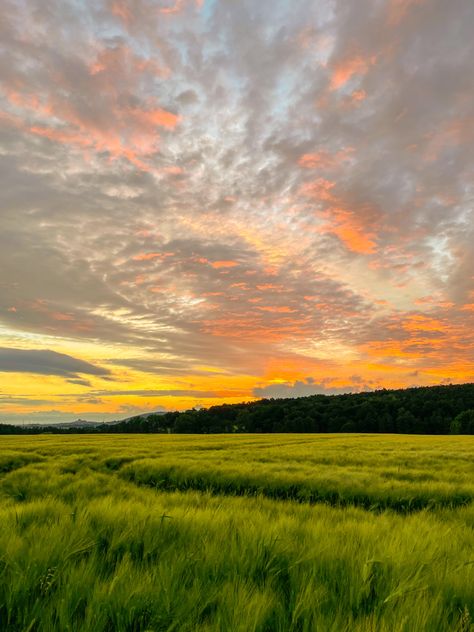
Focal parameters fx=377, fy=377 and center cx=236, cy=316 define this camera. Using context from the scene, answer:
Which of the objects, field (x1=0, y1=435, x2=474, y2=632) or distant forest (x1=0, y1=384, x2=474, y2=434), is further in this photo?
distant forest (x1=0, y1=384, x2=474, y2=434)

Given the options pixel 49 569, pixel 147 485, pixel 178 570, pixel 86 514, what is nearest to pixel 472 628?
pixel 178 570

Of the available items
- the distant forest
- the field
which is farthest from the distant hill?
the field

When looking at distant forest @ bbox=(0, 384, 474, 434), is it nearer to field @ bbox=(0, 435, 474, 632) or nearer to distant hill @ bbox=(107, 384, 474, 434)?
distant hill @ bbox=(107, 384, 474, 434)

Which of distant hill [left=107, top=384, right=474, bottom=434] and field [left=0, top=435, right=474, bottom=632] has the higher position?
field [left=0, top=435, right=474, bottom=632]

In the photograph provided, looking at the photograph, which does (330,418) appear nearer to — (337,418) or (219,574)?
(337,418)

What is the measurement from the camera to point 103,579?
7.32ft

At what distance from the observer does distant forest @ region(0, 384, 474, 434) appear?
87.0m

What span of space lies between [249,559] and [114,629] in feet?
3.46

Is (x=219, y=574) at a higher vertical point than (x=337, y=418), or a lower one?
higher

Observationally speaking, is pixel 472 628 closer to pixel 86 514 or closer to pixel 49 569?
pixel 49 569

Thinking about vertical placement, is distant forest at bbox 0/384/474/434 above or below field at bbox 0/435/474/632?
below

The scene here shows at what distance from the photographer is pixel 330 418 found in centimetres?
8844

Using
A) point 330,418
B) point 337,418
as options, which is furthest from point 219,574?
point 330,418

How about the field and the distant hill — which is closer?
the field
